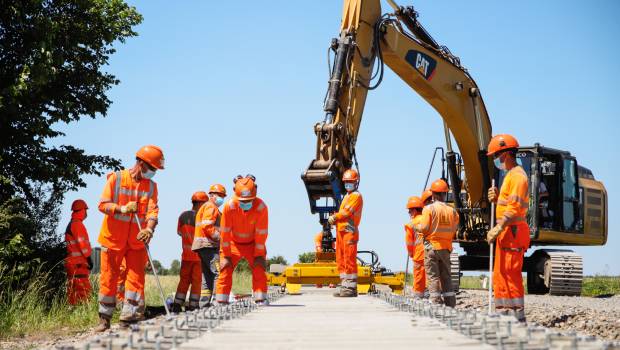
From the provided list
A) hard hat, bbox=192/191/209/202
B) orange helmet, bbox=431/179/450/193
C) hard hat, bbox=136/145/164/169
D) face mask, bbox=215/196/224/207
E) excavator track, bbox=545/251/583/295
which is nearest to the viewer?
hard hat, bbox=136/145/164/169

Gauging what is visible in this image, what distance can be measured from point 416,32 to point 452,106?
192 cm

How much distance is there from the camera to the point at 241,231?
10766mm

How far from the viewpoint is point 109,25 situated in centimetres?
1719

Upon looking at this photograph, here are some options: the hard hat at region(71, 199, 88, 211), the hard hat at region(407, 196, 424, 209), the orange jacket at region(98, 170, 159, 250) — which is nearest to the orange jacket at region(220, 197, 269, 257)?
the orange jacket at region(98, 170, 159, 250)

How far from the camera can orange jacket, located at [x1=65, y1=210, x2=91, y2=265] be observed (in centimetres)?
1518

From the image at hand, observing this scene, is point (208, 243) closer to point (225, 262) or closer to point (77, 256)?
point (225, 262)

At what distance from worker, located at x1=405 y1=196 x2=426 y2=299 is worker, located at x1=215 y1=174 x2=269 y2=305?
350cm

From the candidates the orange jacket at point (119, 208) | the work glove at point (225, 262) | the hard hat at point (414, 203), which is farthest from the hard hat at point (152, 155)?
the hard hat at point (414, 203)

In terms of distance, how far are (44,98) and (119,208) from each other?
27.3 ft

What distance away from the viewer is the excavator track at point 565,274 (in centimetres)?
1917

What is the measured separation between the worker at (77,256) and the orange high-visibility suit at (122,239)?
645 centimetres

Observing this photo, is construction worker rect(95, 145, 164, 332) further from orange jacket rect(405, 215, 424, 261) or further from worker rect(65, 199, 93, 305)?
worker rect(65, 199, 93, 305)

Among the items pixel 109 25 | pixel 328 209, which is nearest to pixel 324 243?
pixel 328 209

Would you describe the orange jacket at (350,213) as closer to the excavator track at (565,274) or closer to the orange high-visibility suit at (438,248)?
the orange high-visibility suit at (438,248)
